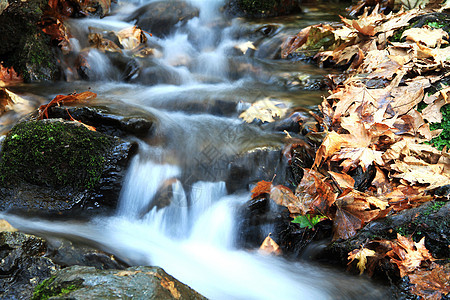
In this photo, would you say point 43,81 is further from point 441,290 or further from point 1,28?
point 441,290

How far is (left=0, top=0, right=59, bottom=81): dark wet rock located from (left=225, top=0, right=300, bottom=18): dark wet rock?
11.6 feet

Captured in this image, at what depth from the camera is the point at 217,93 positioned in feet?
14.3

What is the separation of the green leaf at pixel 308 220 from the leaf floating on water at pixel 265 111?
1342mm

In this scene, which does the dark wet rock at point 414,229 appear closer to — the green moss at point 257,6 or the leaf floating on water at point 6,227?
the leaf floating on water at point 6,227

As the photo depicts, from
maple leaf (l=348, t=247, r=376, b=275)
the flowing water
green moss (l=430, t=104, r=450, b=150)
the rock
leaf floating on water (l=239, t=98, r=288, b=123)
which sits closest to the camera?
the rock

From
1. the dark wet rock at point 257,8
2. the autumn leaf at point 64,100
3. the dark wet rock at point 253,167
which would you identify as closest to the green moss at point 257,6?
the dark wet rock at point 257,8

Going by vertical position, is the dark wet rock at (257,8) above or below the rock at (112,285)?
above

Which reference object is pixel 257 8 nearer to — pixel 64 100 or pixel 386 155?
pixel 64 100

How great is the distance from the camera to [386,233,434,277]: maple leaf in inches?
75.2

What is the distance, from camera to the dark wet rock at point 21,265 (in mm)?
1729

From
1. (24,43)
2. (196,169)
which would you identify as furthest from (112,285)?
(24,43)

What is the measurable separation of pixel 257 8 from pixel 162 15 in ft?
6.12

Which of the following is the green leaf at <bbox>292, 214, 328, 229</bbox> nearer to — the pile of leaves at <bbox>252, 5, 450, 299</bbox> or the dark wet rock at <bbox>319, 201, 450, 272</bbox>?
the pile of leaves at <bbox>252, 5, 450, 299</bbox>

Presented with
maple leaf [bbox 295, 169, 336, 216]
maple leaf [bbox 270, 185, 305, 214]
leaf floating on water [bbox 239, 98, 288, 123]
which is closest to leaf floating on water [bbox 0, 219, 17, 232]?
maple leaf [bbox 270, 185, 305, 214]
